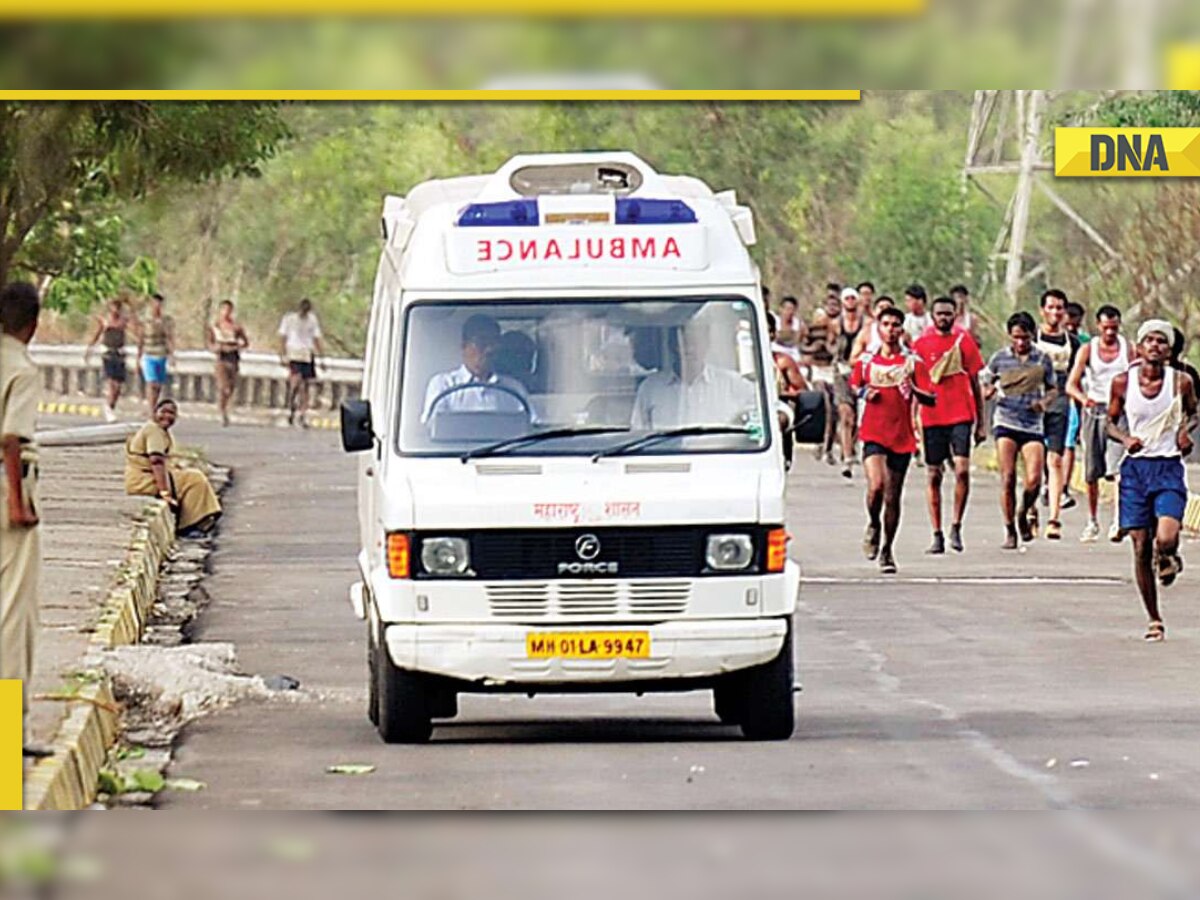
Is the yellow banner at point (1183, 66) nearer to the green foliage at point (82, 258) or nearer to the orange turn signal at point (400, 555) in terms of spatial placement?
the orange turn signal at point (400, 555)

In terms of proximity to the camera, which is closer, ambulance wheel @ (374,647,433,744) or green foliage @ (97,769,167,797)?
green foliage @ (97,769,167,797)

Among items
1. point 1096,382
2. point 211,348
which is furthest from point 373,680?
point 211,348

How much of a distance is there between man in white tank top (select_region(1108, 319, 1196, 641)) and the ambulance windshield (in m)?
3.71

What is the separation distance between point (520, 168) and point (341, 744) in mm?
2610

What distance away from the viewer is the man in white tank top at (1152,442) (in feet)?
51.9

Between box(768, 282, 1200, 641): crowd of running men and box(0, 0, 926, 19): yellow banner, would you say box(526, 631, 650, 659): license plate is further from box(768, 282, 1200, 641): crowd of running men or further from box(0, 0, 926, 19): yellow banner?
box(768, 282, 1200, 641): crowd of running men

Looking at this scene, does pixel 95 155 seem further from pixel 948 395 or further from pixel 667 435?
pixel 667 435

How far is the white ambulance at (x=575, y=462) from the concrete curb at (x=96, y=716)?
1.16 metres

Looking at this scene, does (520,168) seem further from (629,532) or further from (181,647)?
(181,647)

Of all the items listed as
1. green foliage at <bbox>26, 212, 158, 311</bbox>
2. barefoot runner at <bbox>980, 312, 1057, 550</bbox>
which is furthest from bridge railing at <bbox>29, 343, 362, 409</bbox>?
barefoot runner at <bbox>980, 312, 1057, 550</bbox>

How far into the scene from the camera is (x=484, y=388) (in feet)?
41.5

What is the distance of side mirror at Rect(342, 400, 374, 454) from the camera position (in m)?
12.8

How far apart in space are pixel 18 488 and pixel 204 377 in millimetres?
21423

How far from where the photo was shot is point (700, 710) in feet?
46.8
